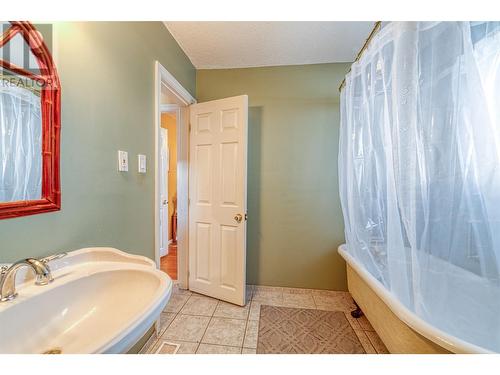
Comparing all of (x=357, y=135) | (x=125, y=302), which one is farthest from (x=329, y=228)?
(x=125, y=302)

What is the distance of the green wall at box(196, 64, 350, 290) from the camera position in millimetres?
1998

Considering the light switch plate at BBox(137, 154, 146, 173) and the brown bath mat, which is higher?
the light switch plate at BBox(137, 154, 146, 173)

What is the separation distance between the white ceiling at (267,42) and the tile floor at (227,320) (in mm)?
2393

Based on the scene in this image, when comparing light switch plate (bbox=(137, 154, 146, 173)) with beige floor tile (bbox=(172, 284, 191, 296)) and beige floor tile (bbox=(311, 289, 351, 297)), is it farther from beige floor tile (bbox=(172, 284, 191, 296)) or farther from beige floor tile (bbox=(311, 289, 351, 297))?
beige floor tile (bbox=(311, 289, 351, 297))

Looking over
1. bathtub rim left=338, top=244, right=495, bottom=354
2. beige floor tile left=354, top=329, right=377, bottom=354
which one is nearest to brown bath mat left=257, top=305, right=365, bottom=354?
beige floor tile left=354, top=329, right=377, bottom=354

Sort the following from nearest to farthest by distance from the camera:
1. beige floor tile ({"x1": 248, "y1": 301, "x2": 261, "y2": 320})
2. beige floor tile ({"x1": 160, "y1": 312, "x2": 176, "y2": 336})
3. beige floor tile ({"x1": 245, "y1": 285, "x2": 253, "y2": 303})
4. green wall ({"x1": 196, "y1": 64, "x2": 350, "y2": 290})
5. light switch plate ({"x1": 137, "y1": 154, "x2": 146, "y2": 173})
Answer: light switch plate ({"x1": 137, "y1": 154, "x2": 146, "y2": 173}) → beige floor tile ({"x1": 160, "y1": 312, "x2": 176, "y2": 336}) → beige floor tile ({"x1": 248, "y1": 301, "x2": 261, "y2": 320}) → beige floor tile ({"x1": 245, "y1": 285, "x2": 253, "y2": 303}) → green wall ({"x1": 196, "y1": 64, "x2": 350, "y2": 290})

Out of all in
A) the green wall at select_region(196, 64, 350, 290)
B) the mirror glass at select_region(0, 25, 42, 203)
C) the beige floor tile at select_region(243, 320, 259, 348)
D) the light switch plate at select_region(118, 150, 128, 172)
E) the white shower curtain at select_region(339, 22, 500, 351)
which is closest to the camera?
the mirror glass at select_region(0, 25, 42, 203)

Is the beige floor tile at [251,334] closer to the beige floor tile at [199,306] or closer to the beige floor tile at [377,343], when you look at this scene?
the beige floor tile at [199,306]

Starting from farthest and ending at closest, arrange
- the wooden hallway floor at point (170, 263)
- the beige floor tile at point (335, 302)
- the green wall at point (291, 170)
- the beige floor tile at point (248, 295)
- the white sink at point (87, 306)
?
the wooden hallway floor at point (170, 263) < the green wall at point (291, 170) < the beige floor tile at point (248, 295) < the beige floor tile at point (335, 302) < the white sink at point (87, 306)

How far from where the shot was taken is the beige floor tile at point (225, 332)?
136 cm

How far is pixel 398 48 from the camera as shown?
94 cm

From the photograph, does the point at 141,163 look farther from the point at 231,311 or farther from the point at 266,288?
the point at 266,288

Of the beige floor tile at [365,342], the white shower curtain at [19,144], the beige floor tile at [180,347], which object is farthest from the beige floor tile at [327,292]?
the white shower curtain at [19,144]
